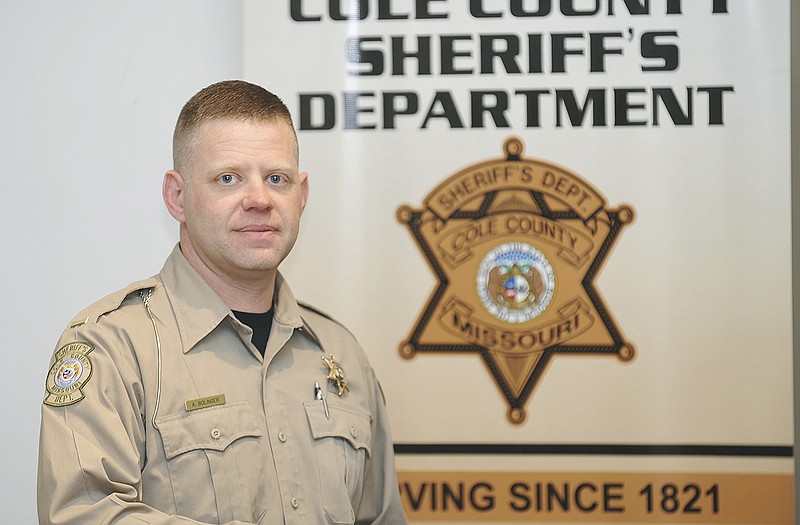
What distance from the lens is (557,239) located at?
2115 millimetres

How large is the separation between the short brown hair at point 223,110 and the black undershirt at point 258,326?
0.29 m

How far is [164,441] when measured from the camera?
56.1 inches

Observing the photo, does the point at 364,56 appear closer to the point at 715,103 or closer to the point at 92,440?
the point at 715,103

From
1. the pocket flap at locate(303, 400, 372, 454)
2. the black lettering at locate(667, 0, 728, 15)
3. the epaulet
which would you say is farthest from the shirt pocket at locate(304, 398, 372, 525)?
the black lettering at locate(667, 0, 728, 15)

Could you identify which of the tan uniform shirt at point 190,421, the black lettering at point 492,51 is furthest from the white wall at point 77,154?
the tan uniform shirt at point 190,421

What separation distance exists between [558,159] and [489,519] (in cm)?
88

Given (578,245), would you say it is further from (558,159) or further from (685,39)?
(685,39)

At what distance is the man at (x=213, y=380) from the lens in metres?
1.35

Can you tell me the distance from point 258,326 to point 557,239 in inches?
32.6

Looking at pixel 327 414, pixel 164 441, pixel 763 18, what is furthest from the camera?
pixel 763 18

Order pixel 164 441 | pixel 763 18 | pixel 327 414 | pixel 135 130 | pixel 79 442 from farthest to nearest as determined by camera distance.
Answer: pixel 135 130, pixel 763 18, pixel 327 414, pixel 164 441, pixel 79 442

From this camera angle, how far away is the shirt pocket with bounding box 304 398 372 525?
1.59 m

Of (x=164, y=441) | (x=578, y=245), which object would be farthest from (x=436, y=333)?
(x=164, y=441)

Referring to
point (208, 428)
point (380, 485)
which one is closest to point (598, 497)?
point (380, 485)
